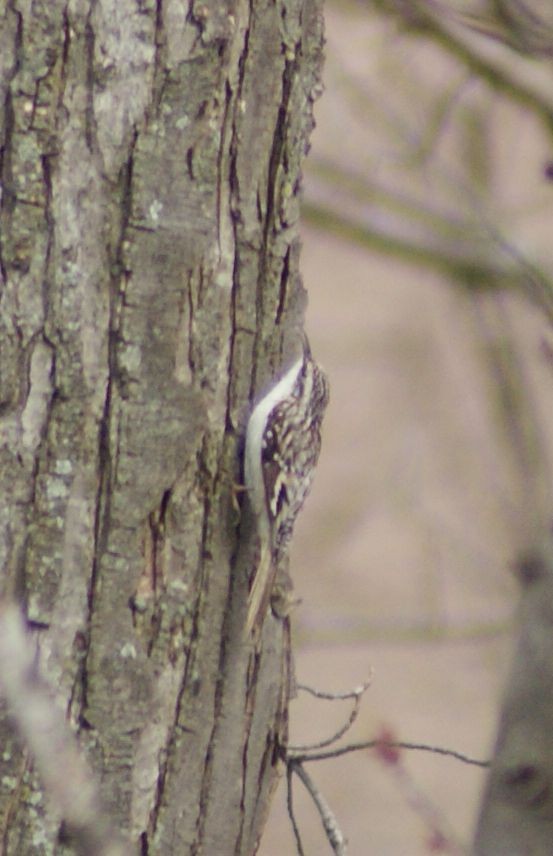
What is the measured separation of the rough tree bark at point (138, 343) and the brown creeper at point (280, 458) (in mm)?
49

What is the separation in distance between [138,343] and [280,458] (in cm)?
52

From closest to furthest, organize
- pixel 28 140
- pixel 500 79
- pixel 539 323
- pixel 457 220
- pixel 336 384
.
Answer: pixel 28 140 → pixel 500 79 → pixel 457 220 → pixel 539 323 → pixel 336 384

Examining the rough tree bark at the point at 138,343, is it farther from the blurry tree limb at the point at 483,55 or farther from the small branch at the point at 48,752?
the blurry tree limb at the point at 483,55

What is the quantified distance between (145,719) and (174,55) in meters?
0.92

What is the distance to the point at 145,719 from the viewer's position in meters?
2.15

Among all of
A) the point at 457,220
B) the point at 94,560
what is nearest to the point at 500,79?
the point at 457,220

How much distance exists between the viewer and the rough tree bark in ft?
6.51

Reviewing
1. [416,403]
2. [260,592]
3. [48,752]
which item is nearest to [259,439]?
[260,592]

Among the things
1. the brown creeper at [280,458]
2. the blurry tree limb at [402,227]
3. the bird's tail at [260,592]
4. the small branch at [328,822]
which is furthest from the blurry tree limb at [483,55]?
the small branch at [328,822]

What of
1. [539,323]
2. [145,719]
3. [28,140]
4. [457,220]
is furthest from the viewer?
[539,323]

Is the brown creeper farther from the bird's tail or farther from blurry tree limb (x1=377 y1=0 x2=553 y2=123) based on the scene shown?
blurry tree limb (x1=377 y1=0 x2=553 y2=123)

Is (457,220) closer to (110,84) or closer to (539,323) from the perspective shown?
(539,323)

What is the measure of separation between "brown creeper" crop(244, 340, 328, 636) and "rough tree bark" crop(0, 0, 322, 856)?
0.05m

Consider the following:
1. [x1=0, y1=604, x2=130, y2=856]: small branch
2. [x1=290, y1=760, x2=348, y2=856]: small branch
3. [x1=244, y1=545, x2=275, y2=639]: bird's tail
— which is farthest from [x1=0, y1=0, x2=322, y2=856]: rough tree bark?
[x1=0, y1=604, x2=130, y2=856]: small branch
